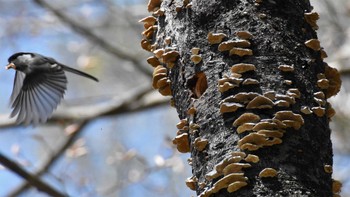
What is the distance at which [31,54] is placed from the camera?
3.08m

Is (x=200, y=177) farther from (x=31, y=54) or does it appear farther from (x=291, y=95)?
(x=31, y=54)

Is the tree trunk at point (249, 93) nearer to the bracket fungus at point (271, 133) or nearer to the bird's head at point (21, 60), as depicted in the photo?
the bracket fungus at point (271, 133)

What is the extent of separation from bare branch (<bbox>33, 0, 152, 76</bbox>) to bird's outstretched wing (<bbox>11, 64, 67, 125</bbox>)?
2.09 meters

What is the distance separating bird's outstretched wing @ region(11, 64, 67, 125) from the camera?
2998mm

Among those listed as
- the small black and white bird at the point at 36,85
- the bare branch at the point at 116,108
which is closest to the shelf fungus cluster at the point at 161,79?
the small black and white bird at the point at 36,85

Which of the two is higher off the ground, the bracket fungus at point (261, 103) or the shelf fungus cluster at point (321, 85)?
the shelf fungus cluster at point (321, 85)

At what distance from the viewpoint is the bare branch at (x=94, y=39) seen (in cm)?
524

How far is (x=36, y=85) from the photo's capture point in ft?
10.0

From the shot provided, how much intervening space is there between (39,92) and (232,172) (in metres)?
1.79

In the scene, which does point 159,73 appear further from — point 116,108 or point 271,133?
point 116,108

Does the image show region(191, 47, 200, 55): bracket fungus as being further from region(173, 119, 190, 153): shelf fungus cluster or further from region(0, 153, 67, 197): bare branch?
region(0, 153, 67, 197): bare branch

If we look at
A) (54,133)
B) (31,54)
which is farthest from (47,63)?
(54,133)

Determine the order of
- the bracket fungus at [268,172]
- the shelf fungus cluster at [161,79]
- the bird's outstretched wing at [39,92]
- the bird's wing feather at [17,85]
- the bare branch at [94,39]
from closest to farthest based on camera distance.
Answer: the bracket fungus at [268,172], the shelf fungus cluster at [161,79], the bird's outstretched wing at [39,92], the bird's wing feather at [17,85], the bare branch at [94,39]

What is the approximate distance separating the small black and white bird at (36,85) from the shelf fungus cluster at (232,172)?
65.9 inches
